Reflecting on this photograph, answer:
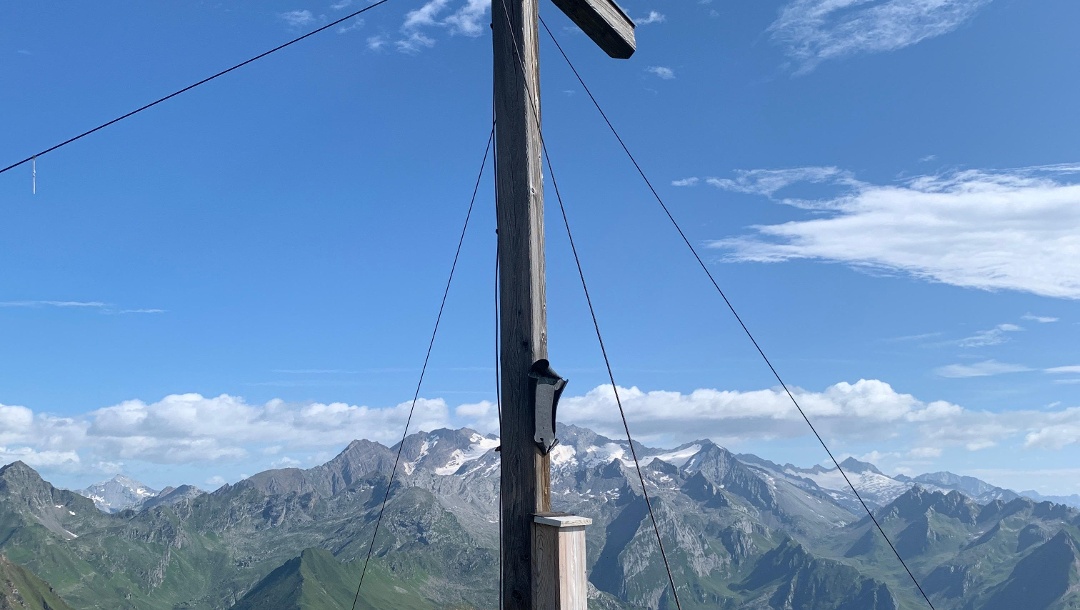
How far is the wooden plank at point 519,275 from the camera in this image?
7223 mm

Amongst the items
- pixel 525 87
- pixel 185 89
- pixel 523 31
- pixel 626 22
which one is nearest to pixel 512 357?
pixel 525 87

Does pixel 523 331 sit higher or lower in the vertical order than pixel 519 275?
lower

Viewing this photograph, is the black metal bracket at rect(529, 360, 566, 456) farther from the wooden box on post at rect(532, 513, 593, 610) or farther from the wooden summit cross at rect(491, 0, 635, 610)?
the wooden box on post at rect(532, 513, 593, 610)

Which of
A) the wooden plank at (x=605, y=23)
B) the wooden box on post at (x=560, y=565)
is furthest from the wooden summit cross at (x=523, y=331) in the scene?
the wooden plank at (x=605, y=23)

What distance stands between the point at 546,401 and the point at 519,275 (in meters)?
1.12

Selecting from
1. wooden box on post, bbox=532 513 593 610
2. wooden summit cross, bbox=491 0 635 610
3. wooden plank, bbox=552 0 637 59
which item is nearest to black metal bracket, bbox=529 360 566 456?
wooden summit cross, bbox=491 0 635 610

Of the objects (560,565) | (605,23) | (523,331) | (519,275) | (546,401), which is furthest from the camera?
(605,23)

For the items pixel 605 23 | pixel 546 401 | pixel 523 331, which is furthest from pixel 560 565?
pixel 605 23

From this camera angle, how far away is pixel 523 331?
7.49 m

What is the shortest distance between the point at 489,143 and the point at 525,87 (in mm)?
913

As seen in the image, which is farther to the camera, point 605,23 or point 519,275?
point 605,23

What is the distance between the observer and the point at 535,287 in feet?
25.0

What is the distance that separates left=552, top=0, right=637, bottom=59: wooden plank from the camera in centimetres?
910

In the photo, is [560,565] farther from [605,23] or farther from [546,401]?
[605,23]
